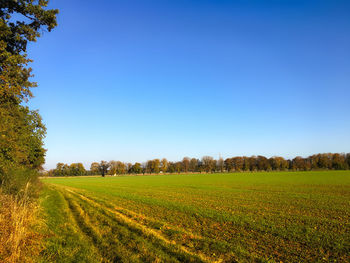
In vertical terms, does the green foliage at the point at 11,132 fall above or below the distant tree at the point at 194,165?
above

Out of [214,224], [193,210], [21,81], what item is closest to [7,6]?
[21,81]

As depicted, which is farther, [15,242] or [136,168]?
[136,168]

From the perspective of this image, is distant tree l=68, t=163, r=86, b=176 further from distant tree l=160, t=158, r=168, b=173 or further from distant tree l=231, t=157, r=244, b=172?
distant tree l=231, t=157, r=244, b=172

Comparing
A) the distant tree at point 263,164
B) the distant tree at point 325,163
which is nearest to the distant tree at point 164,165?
the distant tree at point 263,164

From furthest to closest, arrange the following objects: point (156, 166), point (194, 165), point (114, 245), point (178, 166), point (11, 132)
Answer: point (194, 165)
point (178, 166)
point (156, 166)
point (11, 132)
point (114, 245)

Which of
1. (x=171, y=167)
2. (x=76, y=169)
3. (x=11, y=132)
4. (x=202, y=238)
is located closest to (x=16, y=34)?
(x=11, y=132)

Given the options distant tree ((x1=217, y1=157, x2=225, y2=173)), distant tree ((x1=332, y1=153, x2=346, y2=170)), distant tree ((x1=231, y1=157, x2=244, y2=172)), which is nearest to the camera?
distant tree ((x1=332, y1=153, x2=346, y2=170))

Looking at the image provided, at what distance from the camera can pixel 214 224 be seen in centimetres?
1215

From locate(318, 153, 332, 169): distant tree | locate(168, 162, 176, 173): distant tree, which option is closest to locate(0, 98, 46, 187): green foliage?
locate(168, 162, 176, 173): distant tree

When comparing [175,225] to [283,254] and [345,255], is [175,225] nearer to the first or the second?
[283,254]

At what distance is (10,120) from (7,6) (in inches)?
331

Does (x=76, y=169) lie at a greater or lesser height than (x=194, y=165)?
lesser

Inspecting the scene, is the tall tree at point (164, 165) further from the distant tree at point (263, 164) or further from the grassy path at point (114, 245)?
the grassy path at point (114, 245)

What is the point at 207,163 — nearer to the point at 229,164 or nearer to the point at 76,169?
the point at 229,164
